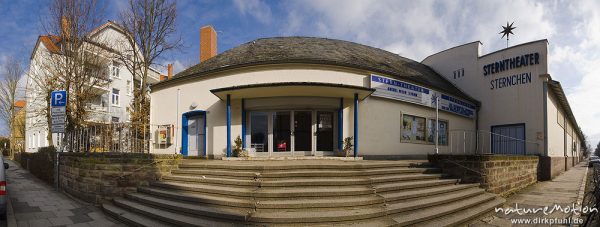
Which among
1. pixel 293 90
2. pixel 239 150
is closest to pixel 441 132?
pixel 293 90

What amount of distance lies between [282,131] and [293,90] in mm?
1892

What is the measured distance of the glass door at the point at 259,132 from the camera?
1273 centimetres

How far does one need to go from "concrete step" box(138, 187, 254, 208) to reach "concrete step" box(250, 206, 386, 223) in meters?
0.41

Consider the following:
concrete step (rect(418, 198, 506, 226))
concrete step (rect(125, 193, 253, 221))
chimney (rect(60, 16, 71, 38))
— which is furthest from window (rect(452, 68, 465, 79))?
chimney (rect(60, 16, 71, 38))

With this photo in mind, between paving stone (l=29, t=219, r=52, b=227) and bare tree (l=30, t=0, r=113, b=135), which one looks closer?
paving stone (l=29, t=219, r=52, b=227)

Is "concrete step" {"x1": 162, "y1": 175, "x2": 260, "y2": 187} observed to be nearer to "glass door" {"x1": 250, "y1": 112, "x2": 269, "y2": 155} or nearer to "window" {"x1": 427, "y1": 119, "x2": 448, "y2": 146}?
"glass door" {"x1": 250, "y1": 112, "x2": 269, "y2": 155}

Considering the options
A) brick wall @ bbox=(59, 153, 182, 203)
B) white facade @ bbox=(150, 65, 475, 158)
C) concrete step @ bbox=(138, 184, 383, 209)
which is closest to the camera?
concrete step @ bbox=(138, 184, 383, 209)

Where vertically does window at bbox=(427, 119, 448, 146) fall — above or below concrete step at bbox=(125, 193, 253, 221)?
above

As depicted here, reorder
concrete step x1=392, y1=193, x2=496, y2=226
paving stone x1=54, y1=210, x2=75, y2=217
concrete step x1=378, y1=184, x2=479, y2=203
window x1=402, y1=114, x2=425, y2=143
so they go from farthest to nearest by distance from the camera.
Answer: window x1=402, y1=114, x2=425, y2=143
paving stone x1=54, y1=210, x2=75, y2=217
concrete step x1=378, y1=184, x2=479, y2=203
concrete step x1=392, y1=193, x2=496, y2=226

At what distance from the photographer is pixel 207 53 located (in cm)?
1917

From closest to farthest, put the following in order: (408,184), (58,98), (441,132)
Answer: (408,184) < (58,98) < (441,132)

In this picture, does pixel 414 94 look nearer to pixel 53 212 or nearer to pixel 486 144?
pixel 486 144

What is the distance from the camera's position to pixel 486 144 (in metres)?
17.6

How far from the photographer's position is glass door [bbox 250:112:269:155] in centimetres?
1273
